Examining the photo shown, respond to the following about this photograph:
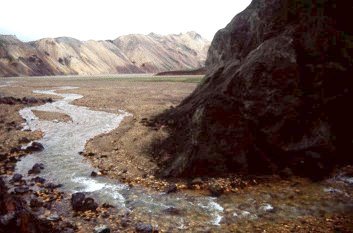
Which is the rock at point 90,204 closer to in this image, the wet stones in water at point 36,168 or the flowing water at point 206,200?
the flowing water at point 206,200

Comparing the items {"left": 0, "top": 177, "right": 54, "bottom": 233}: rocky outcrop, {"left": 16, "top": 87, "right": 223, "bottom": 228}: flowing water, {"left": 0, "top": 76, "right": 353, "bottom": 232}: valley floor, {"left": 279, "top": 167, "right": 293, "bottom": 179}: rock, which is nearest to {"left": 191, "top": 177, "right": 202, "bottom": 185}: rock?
{"left": 0, "top": 76, "right": 353, "bottom": 232}: valley floor

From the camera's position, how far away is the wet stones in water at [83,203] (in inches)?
546

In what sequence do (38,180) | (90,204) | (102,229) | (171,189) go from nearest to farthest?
(102,229)
(90,204)
(171,189)
(38,180)

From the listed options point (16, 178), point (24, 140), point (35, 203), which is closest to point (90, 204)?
point (35, 203)

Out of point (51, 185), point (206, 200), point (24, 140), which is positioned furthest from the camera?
point (24, 140)

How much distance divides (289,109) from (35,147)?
50.0ft

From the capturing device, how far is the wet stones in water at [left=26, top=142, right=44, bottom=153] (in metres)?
22.9

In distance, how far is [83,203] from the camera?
45.8ft

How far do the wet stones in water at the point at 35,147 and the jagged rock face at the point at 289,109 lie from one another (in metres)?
9.00

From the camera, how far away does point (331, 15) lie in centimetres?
1925

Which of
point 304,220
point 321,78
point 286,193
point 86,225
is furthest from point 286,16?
point 86,225

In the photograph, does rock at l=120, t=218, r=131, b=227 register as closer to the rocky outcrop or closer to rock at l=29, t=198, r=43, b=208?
the rocky outcrop

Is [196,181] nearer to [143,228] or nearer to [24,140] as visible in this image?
[143,228]

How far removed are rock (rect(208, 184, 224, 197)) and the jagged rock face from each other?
1.26 metres
